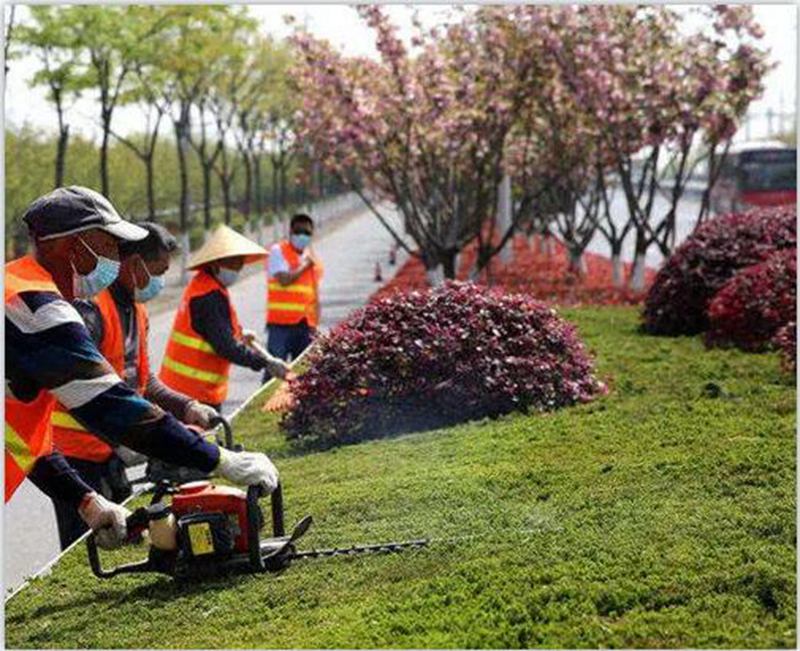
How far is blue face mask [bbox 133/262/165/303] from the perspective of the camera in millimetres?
6172

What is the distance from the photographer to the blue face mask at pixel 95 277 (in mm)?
4742

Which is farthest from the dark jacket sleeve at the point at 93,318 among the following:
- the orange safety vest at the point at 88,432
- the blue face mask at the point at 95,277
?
the blue face mask at the point at 95,277

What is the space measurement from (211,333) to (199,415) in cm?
152

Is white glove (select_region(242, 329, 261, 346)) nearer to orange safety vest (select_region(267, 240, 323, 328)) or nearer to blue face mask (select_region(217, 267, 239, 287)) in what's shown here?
blue face mask (select_region(217, 267, 239, 287))

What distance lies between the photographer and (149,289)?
6.30 metres

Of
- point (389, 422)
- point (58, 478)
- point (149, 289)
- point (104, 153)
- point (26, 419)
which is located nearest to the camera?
point (26, 419)

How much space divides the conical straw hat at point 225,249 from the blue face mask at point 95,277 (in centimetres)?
254

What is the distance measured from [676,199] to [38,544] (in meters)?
12.0

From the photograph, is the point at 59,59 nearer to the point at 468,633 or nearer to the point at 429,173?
the point at 429,173

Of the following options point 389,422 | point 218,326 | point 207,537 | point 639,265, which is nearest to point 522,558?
point 207,537

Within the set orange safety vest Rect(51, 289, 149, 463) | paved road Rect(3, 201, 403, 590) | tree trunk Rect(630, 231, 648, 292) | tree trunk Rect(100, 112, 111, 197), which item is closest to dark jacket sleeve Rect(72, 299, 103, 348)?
orange safety vest Rect(51, 289, 149, 463)

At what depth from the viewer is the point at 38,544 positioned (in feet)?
26.3

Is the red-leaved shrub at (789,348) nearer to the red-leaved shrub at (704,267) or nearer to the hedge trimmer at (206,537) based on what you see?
the red-leaved shrub at (704,267)

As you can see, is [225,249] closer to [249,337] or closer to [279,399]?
[249,337]
